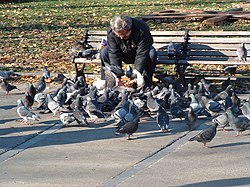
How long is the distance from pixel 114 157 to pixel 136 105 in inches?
84.0

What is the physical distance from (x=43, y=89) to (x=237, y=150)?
4601 mm

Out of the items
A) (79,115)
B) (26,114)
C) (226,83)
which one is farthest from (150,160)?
(226,83)

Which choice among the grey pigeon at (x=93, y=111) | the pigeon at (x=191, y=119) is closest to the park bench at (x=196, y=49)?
the grey pigeon at (x=93, y=111)

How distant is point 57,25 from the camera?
80.0 feet

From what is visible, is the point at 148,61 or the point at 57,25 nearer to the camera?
the point at 148,61

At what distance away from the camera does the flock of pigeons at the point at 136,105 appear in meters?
9.65

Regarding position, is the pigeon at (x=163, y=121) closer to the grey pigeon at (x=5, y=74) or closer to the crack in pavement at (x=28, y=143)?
the crack in pavement at (x=28, y=143)

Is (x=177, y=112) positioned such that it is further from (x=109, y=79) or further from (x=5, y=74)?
(x=5, y=74)

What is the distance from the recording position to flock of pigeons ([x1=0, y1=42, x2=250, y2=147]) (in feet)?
31.7

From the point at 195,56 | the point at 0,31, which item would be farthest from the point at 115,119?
the point at 0,31

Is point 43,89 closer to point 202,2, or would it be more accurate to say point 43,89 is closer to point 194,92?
point 194,92

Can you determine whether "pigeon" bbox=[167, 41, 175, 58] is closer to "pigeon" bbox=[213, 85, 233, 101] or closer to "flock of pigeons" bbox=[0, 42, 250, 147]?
"flock of pigeons" bbox=[0, 42, 250, 147]

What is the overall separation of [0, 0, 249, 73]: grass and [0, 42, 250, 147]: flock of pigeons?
3.52 m

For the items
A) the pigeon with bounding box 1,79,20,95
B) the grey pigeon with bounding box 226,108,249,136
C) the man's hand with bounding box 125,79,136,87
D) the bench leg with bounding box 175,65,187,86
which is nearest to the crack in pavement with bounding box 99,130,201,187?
the grey pigeon with bounding box 226,108,249,136
